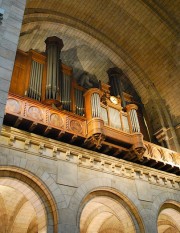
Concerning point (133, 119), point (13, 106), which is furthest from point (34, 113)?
point (133, 119)

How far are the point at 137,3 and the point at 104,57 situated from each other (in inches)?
132

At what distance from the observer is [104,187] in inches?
383

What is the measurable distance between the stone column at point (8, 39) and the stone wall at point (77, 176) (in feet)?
11.4

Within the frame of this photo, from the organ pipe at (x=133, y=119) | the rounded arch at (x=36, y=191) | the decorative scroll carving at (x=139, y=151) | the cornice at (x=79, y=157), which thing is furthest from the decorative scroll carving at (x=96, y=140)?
the rounded arch at (x=36, y=191)

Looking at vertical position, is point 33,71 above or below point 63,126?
above

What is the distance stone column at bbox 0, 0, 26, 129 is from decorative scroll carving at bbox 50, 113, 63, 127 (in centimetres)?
396

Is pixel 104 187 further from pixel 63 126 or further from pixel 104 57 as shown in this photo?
pixel 104 57

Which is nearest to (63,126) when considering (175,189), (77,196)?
(77,196)

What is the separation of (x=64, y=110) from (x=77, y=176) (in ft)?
8.65

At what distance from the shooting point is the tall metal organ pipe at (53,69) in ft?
34.3

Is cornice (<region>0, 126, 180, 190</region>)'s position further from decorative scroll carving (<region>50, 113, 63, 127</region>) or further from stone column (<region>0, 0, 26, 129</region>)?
stone column (<region>0, 0, 26, 129</region>)

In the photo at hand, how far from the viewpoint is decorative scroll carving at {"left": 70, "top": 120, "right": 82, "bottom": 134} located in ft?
32.1

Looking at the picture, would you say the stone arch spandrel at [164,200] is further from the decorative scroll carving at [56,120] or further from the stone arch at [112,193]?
the decorative scroll carving at [56,120]

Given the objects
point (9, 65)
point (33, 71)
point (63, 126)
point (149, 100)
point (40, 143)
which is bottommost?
point (9, 65)
